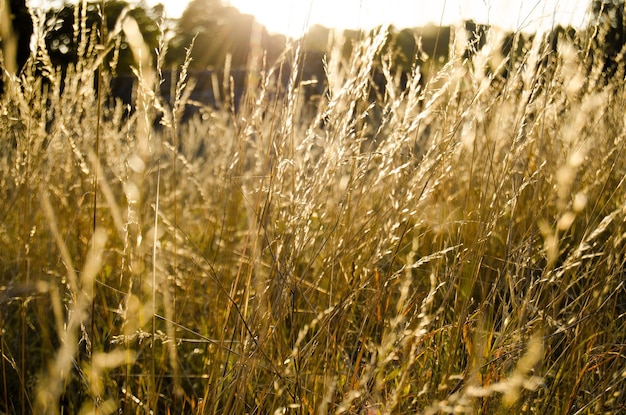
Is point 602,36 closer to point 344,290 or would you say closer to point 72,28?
point 344,290

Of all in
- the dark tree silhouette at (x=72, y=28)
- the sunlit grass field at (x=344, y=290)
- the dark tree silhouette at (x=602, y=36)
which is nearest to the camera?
the sunlit grass field at (x=344, y=290)

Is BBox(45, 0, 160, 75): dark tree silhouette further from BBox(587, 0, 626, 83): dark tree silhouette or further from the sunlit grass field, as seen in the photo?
BBox(587, 0, 626, 83): dark tree silhouette

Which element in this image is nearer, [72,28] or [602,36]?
[602,36]

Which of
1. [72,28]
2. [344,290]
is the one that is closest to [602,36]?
[344,290]

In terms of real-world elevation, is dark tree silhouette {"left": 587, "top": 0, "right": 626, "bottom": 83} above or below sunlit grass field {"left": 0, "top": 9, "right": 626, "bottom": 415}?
above

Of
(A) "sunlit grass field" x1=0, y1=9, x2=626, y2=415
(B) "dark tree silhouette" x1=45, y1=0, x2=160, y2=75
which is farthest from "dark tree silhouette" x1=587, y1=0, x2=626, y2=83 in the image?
(B) "dark tree silhouette" x1=45, y1=0, x2=160, y2=75

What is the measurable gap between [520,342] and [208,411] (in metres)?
0.60

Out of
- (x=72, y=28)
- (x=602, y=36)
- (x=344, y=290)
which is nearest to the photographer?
(x=344, y=290)

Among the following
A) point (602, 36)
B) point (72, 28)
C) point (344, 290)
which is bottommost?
point (344, 290)

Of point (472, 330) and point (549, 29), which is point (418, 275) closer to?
point (472, 330)

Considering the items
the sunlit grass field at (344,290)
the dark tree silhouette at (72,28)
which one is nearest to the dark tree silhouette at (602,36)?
the sunlit grass field at (344,290)

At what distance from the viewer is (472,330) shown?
4.13ft

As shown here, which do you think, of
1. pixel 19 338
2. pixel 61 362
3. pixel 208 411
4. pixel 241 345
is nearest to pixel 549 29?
pixel 241 345

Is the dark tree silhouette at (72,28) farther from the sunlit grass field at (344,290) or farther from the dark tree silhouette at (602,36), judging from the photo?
the dark tree silhouette at (602,36)
